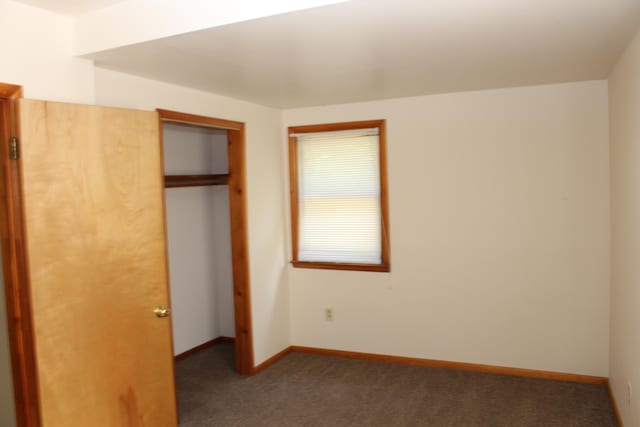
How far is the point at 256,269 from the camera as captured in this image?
14.3 feet

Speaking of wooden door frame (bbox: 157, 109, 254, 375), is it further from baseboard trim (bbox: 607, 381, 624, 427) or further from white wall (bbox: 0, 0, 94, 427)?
baseboard trim (bbox: 607, 381, 624, 427)

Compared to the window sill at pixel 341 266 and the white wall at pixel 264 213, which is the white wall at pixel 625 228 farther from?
the white wall at pixel 264 213

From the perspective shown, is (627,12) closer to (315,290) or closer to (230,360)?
(315,290)

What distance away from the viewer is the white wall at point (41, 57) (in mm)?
2354

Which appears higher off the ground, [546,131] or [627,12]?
[627,12]

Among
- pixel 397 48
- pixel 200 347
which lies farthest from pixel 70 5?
pixel 200 347

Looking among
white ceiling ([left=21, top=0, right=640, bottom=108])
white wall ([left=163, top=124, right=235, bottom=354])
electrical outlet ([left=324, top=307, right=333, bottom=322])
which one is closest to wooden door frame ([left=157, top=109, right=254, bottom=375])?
white ceiling ([left=21, top=0, right=640, bottom=108])

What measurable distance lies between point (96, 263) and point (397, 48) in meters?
1.92

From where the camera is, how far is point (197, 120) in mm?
3650

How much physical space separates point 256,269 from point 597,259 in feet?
8.70

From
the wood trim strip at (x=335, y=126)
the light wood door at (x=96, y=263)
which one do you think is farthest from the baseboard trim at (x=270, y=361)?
the wood trim strip at (x=335, y=126)

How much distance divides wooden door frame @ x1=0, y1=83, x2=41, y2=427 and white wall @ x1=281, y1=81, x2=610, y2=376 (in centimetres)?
270

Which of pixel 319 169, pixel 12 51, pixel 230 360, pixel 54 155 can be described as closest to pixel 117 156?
pixel 54 155

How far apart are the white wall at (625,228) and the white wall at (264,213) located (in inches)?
105
